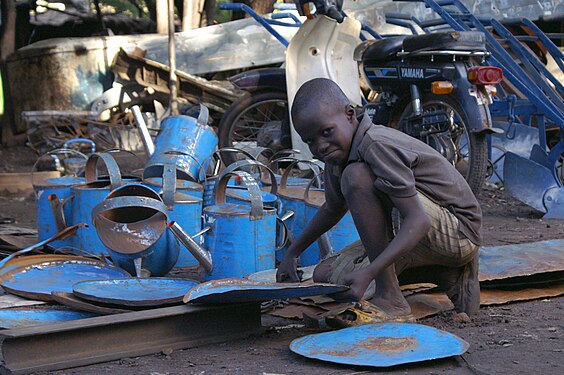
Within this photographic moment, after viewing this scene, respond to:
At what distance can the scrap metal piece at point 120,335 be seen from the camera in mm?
2625

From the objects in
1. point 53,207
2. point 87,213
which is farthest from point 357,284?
point 53,207

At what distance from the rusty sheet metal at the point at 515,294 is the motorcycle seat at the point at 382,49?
279 centimetres

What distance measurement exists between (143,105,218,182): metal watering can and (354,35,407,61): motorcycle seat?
5.70ft

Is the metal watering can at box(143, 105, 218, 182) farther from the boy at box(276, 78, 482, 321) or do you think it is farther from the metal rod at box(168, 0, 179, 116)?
the metal rod at box(168, 0, 179, 116)

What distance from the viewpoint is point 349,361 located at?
2629 millimetres

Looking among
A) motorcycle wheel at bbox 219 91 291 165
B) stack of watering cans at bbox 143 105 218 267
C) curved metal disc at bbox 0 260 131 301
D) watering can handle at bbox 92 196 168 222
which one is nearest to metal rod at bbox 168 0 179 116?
motorcycle wheel at bbox 219 91 291 165

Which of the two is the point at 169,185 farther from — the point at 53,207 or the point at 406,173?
the point at 406,173

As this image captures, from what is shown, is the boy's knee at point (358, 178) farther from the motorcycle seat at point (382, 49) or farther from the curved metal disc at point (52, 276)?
the motorcycle seat at point (382, 49)

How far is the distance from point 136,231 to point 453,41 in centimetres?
297

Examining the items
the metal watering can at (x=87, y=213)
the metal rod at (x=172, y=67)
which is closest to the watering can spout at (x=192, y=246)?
the metal watering can at (x=87, y=213)

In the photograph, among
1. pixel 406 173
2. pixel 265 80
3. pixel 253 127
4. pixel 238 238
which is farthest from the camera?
pixel 253 127

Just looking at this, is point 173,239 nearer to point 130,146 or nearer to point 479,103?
point 479,103

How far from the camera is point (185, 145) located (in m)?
4.90

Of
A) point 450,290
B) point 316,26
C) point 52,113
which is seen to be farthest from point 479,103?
point 52,113
